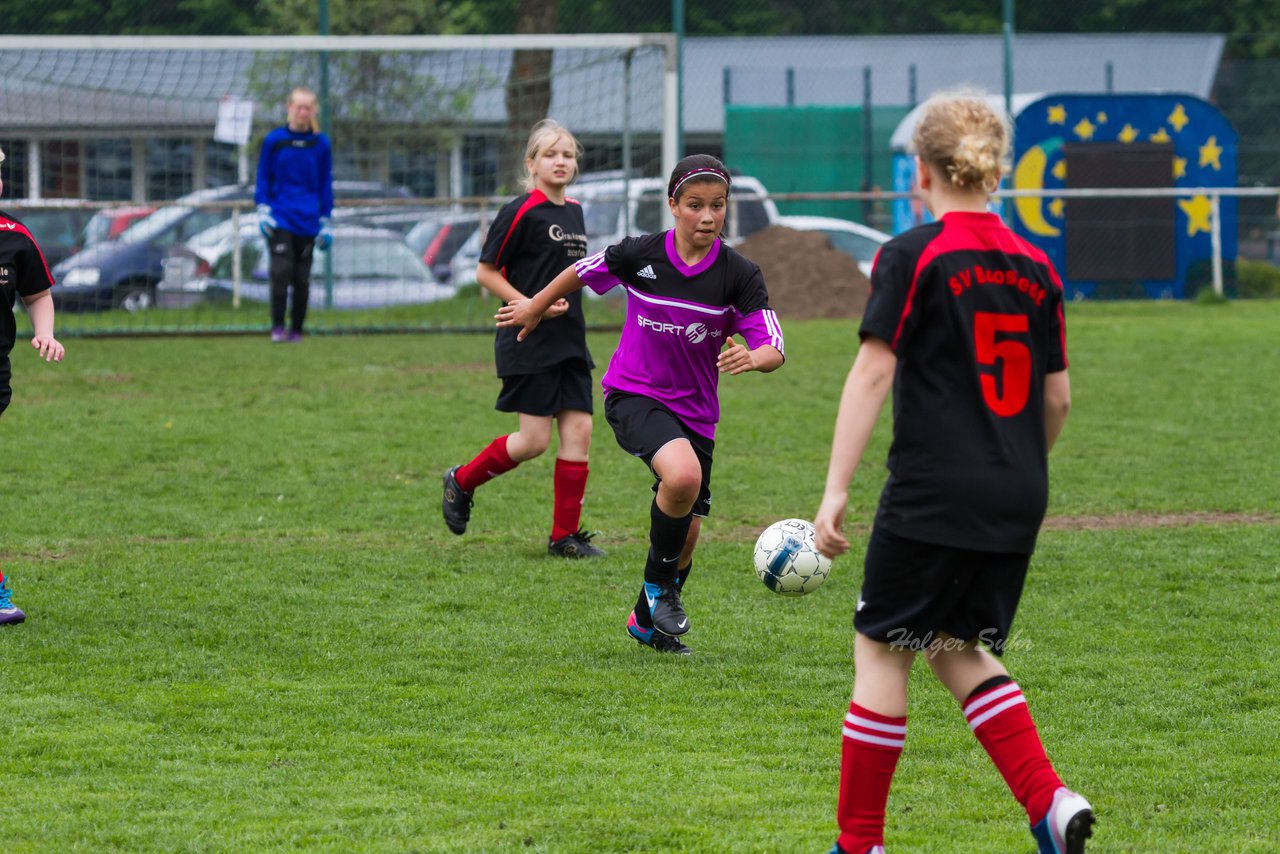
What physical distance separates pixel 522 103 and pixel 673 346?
13.2m

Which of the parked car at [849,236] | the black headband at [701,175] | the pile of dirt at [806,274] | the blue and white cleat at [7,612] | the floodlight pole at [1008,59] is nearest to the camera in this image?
the black headband at [701,175]

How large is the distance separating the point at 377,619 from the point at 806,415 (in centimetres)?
555

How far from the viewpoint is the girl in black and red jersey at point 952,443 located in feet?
10.3

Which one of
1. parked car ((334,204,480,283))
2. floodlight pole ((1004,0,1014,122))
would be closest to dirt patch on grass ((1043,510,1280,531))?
parked car ((334,204,480,283))

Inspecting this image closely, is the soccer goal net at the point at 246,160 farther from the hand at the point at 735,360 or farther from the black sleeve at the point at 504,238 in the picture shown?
the hand at the point at 735,360

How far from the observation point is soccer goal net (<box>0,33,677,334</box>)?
16.5 m

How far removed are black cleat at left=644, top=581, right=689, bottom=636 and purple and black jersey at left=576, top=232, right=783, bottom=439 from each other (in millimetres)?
522

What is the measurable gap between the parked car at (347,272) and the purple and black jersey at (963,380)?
571 inches

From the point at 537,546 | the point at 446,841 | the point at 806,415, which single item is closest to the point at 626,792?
the point at 446,841

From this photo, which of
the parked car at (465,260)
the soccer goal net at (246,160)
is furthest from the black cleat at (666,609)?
the parked car at (465,260)

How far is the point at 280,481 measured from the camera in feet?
27.7

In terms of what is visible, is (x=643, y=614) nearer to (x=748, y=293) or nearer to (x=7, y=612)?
(x=748, y=293)

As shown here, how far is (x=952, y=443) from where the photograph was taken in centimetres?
316

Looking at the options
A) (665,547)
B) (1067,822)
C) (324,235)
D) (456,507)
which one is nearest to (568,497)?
(456,507)
